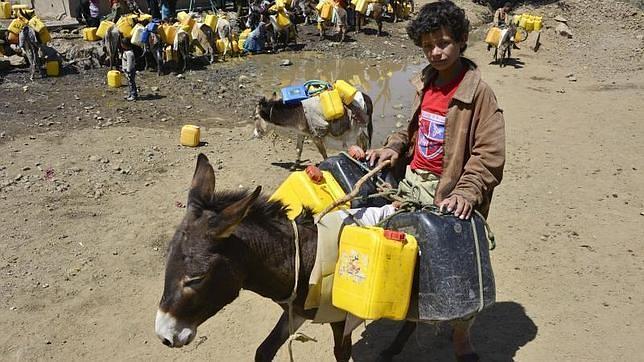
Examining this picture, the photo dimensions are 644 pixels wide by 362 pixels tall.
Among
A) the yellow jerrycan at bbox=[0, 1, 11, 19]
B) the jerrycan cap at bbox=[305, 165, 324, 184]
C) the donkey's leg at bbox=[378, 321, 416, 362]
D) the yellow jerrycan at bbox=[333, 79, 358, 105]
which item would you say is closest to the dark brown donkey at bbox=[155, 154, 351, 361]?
the jerrycan cap at bbox=[305, 165, 324, 184]

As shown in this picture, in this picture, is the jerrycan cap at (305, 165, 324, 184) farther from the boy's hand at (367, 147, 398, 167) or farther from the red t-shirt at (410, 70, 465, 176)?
the red t-shirt at (410, 70, 465, 176)

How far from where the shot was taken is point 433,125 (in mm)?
3027

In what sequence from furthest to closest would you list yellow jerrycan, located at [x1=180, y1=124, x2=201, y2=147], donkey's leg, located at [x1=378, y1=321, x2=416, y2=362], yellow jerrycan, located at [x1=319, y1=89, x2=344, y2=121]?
yellow jerrycan, located at [x1=180, y1=124, x2=201, y2=147]
yellow jerrycan, located at [x1=319, y1=89, x2=344, y2=121]
donkey's leg, located at [x1=378, y1=321, x2=416, y2=362]

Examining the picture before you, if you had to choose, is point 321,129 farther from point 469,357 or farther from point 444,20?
point 444,20

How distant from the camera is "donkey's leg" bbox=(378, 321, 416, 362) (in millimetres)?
3789

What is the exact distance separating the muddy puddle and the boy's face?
22.6 feet

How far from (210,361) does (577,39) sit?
18251 millimetres

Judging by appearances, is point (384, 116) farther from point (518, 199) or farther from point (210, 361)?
point (210, 361)

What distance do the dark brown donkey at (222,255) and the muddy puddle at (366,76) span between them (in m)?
7.20

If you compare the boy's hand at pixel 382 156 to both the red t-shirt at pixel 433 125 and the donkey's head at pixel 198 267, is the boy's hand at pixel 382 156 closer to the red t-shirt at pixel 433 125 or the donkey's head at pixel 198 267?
the red t-shirt at pixel 433 125

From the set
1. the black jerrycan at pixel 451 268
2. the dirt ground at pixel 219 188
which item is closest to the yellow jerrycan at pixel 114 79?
the dirt ground at pixel 219 188

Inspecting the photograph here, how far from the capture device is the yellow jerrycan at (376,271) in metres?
2.45

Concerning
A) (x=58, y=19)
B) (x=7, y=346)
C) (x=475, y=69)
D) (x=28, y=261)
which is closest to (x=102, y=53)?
(x=58, y=19)

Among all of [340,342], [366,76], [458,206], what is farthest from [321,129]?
[366,76]
